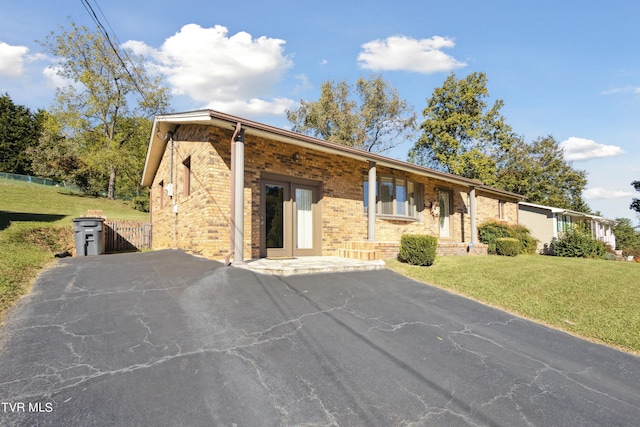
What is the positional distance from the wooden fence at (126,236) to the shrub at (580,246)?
19.7 metres

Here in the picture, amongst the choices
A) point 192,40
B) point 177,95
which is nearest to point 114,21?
point 192,40

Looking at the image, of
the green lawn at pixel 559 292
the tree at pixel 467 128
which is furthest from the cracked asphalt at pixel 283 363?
the tree at pixel 467 128

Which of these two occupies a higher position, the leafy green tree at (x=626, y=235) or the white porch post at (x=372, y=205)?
the white porch post at (x=372, y=205)

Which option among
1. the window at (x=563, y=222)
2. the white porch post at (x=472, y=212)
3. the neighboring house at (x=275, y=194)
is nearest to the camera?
the neighboring house at (x=275, y=194)

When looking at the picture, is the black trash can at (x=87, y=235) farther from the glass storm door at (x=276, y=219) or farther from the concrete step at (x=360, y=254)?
the concrete step at (x=360, y=254)

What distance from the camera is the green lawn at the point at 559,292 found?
481cm

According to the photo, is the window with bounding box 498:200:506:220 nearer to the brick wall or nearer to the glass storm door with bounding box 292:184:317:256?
the brick wall

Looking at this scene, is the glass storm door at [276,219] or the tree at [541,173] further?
the tree at [541,173]

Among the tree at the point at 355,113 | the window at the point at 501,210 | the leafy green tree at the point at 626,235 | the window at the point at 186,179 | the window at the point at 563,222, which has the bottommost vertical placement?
the leafy green tree at the point at 626,235

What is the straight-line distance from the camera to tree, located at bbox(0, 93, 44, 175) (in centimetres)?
3562

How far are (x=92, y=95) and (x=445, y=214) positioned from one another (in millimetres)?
29738

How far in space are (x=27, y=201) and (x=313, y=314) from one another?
24.1m

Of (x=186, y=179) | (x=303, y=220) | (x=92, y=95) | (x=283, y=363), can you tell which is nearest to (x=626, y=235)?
(x=303, y=220)

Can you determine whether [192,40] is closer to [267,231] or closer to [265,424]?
[267,231]
